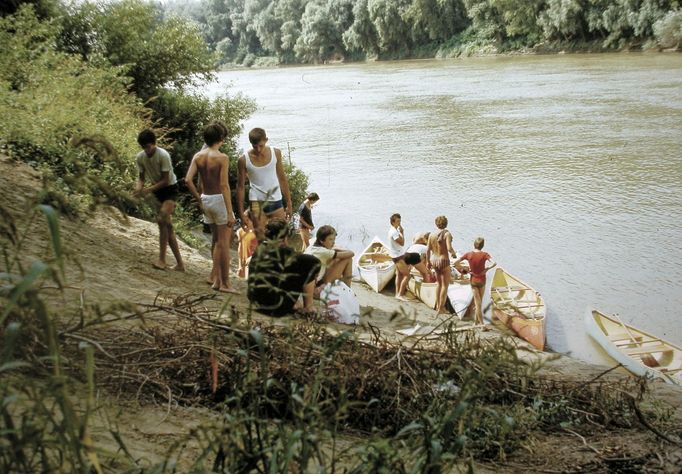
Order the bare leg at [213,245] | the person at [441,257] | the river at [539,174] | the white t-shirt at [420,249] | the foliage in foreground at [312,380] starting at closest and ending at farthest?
the foliage in foreground at [312,380] < the bare leg at [213,245] < the person at [441,257] < the white t-shirt at [420,249] < the river at [539,174]

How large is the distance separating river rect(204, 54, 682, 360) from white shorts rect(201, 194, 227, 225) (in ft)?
18.6

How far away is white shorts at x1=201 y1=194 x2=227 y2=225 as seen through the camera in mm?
6551

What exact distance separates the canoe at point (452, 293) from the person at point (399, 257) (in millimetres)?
164

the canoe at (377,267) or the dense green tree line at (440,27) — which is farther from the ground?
the dense green tree line at (440,27)

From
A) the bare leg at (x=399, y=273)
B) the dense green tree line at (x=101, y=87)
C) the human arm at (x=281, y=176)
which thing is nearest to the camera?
the human arm at (x=281, y=176)

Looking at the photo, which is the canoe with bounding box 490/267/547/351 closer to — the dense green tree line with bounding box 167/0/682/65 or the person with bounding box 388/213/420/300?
the person with bounding box 388/213/420/300

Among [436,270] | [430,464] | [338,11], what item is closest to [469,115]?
[436,270]

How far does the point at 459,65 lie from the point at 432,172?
39.0 meters

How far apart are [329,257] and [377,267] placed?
525 centimetres

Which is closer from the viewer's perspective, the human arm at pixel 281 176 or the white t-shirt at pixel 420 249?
the human arm at pixel 281 176

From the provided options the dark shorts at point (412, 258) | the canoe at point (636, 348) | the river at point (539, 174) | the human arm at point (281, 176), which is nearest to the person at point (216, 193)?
the human arm at point (281, 176)

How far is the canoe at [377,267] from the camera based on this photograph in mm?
11945

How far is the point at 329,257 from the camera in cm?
700

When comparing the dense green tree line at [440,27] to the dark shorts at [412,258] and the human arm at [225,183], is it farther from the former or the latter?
the human arm at [225,183]
